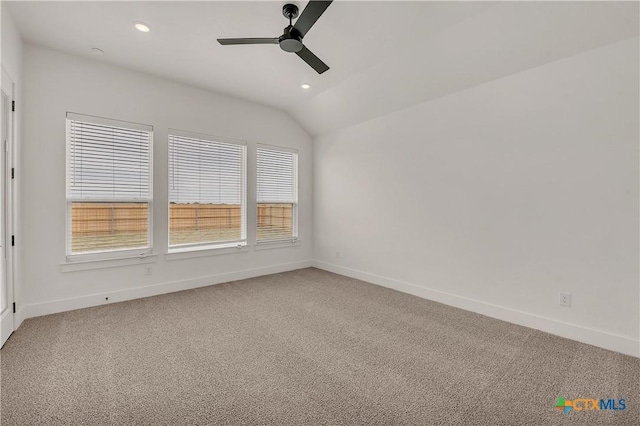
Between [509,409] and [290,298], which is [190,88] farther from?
[509,409]

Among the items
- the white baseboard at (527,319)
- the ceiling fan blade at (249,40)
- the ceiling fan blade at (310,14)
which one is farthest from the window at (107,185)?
the white baseboard at (527,319)

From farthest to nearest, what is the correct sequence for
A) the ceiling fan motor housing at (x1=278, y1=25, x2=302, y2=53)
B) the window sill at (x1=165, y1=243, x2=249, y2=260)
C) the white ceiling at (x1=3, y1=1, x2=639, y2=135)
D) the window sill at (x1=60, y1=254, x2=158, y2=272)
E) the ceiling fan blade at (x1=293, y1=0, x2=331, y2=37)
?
the window sill at (x1=165, y1=243, x2=249, y2=260), the window sill at (x1=60, y1=254, x2=158, y2=272), the white ceiling at (x1=3, y1=1, x2=639, y2=135), the ceiling fan motor housing at (x1=278, y1=25, x2=302, y2=53), the ceiling fan blade at (x1=293, y1=0, x2=331, y2=37)

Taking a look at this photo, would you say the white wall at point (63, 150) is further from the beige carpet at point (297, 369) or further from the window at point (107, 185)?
the beige carpet at point (297, 369)

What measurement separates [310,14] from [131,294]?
3.78 meters

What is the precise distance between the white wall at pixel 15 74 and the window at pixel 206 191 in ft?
4.86

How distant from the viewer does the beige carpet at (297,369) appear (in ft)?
5.72

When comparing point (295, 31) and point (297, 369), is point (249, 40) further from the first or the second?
point (297, 369)

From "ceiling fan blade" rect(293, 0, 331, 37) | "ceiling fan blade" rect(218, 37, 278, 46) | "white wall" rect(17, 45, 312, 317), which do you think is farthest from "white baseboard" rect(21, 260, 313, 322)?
"ceiling fan blade" rect(293, 0, 331, 37)

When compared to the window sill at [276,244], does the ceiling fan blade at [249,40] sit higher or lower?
higher

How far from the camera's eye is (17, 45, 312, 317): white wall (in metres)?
3.14

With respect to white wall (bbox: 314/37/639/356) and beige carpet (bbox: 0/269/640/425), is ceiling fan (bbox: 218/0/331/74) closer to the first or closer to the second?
white wall (bbox: 314/37/639/356)

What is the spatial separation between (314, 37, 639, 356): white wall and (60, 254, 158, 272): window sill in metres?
3.22

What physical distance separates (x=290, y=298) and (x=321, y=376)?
1.78 m

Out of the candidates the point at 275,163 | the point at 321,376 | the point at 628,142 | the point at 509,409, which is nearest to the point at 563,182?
the point at 628,142
